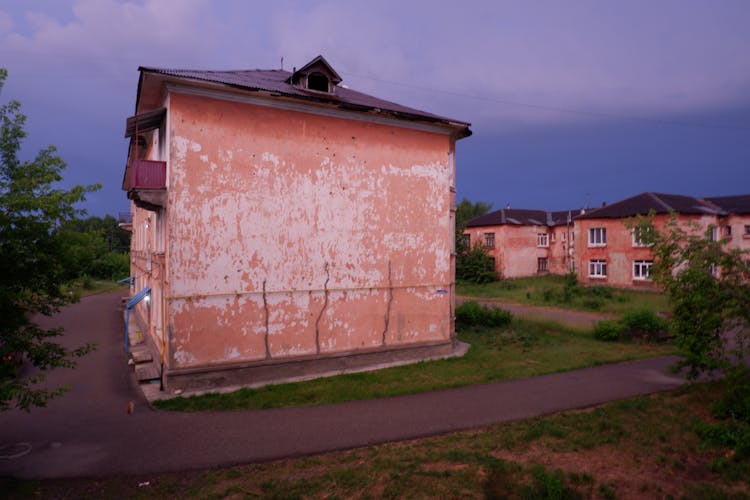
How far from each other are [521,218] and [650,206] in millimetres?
14038

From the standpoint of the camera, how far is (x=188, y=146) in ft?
34.1

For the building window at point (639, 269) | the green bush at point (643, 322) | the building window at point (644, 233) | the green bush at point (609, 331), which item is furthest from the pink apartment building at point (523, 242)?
the building window at point (644, 233)

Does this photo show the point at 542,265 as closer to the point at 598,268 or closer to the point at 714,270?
the point at 598,268

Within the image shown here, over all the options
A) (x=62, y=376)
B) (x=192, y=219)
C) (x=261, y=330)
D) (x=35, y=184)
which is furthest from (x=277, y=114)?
(x=62, y=376)

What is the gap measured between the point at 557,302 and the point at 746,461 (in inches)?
846

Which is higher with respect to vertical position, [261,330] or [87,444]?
[261,330]

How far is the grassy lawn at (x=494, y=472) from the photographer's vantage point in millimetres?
5660

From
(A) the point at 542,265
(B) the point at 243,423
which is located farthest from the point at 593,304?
(B) the point at 243,423

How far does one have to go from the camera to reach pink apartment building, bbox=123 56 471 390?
34.0ft

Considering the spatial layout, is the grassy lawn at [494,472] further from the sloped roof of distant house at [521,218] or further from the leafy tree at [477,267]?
the sloped roof of distant house at [521,218]

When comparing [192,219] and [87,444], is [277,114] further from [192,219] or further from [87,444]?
[87,444]

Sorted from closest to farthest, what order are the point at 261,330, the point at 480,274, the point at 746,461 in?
the point at 746,461
the point at 261,330
the point at 480,274

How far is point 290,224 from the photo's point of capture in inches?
457

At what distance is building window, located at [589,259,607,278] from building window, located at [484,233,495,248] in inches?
384
